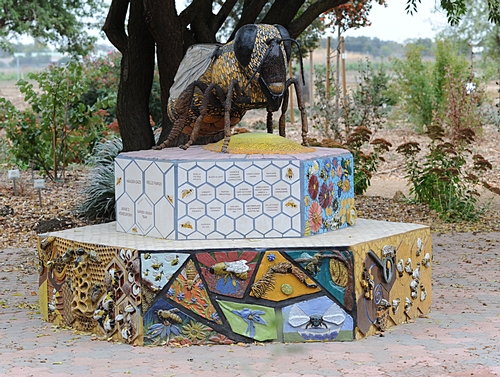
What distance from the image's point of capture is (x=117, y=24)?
28.0 ft

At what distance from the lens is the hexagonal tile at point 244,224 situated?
5406 millimetres

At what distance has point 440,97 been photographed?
17750 millimetres

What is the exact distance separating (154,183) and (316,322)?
1449 mm

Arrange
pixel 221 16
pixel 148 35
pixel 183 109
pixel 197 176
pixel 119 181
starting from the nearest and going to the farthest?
pixel 197 176
pixel 119 181
pixel 183 109
pixel 148 35
pixel 221 16

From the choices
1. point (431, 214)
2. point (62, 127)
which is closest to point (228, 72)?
point (431, 214)

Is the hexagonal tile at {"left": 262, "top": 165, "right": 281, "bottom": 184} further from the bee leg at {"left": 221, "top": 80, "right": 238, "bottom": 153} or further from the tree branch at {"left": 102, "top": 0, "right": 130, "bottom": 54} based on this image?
the tree branch at {"left": 102, "top": 0, "right": 130, "bottom": 54}

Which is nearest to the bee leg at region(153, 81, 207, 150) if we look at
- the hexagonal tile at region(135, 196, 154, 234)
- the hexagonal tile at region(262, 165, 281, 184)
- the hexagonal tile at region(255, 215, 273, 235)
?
the hexagonal tile at region(135, 196, 154, 234)

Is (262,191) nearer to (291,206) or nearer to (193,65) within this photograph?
(291,206)

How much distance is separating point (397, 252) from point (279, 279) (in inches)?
39.2

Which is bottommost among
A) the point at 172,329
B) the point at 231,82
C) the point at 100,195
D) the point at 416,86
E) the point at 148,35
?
the point at 172,329

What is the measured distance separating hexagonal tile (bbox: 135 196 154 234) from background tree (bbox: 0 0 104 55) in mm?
13055

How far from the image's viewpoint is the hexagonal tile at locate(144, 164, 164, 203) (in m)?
5.47

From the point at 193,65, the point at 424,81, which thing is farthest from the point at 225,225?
the point at 424,81

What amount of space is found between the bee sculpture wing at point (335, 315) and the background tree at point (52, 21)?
14123mm
